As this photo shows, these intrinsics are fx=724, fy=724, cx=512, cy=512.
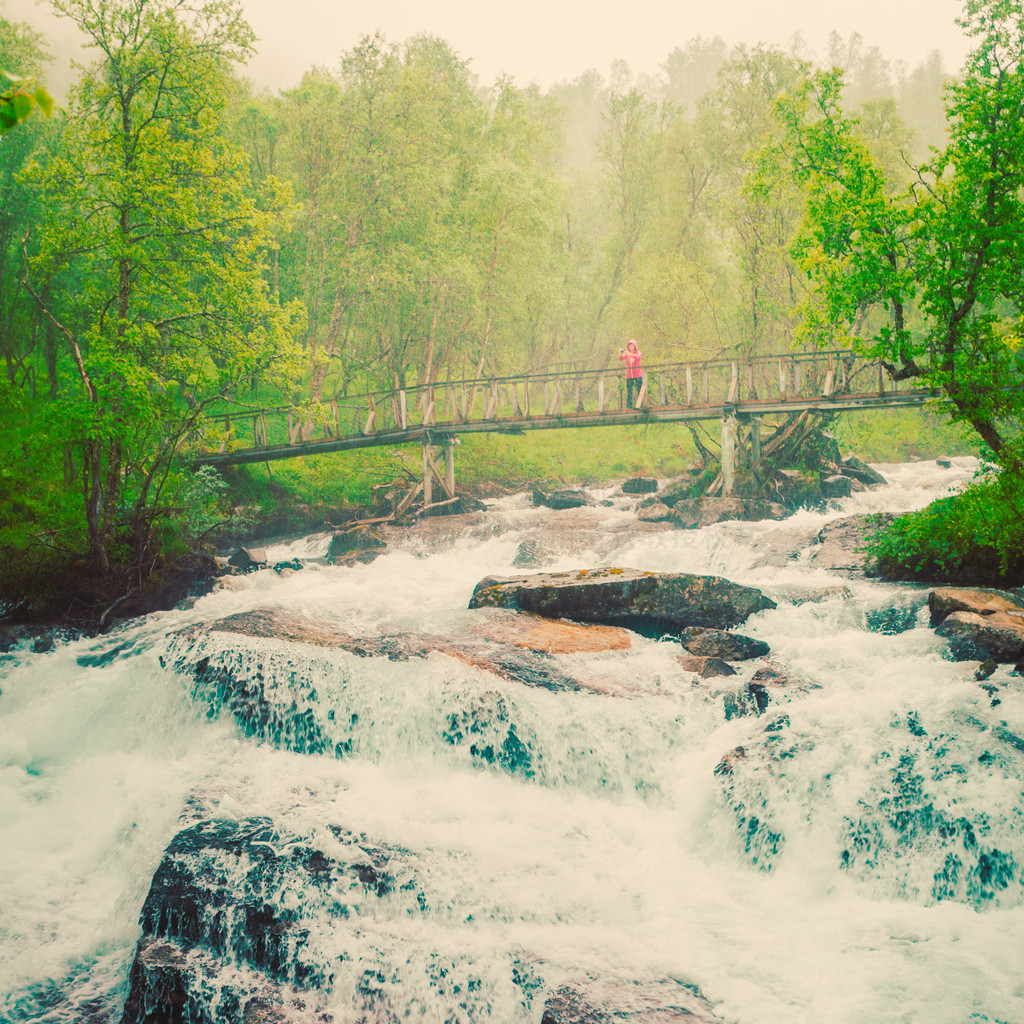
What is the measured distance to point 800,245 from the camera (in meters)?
13.8

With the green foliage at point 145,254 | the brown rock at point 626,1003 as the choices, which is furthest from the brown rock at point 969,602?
the green foliage at point 145,254

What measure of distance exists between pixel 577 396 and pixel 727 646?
15.6 m

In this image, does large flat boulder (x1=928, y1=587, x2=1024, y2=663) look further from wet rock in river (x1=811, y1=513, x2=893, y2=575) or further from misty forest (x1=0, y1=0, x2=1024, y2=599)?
wet rock in river (x1=811, y1=513, x2=893, y2=575)

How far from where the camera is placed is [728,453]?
21.2 m

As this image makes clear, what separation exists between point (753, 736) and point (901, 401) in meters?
14.1

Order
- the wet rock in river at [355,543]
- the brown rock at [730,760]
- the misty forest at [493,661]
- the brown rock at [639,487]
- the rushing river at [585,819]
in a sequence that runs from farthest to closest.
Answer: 1. the brown rock at [639,487]
2. the wet rock in river at [355,543]
3. the brown rock at [730,760]
4. the misty forest at [493,661]
5. the rushing river at [585,819]

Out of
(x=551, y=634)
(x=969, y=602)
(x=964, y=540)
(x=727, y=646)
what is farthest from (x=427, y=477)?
(x=969, y=602)

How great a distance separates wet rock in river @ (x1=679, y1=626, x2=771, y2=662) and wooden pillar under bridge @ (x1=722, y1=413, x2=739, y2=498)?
11876 millimetres

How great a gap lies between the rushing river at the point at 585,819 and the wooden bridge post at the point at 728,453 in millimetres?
10842

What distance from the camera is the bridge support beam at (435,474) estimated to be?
2275 cm

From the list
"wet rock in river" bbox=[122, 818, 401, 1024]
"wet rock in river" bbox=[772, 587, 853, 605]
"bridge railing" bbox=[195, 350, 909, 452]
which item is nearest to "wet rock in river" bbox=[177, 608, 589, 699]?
"wet rock in river" bbox=[772, 587, 853, 605]

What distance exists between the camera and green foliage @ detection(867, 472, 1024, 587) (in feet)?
A: 34.4

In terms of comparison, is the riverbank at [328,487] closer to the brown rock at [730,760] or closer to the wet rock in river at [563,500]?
the wet rock in river at [563,500]

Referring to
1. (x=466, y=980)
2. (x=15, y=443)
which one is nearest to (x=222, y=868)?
(x=466, y=980)
